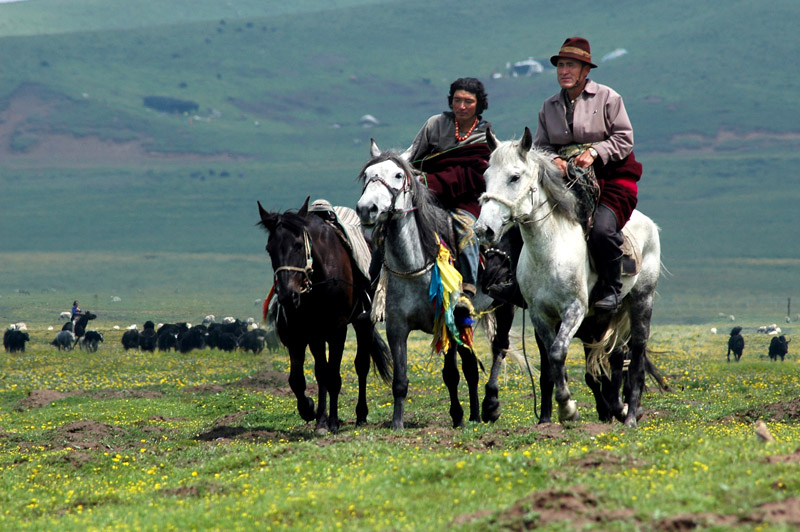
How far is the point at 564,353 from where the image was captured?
34.2 feet

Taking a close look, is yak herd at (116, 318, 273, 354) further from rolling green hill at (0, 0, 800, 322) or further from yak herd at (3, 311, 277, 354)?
rolling green hill at (0, 0, 800, 322)

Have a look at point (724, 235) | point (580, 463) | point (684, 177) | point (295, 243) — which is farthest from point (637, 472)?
point (684, 177)

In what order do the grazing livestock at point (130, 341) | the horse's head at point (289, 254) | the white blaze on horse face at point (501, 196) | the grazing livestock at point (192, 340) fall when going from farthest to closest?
the grazing livestock at point (130, 341) < the grazing livestock at point (192, 340) < the horse's head at point (289, 254) < the white blaze on horse face at point (501, 196)

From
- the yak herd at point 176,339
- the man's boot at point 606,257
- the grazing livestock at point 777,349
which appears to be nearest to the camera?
the man's boot at point 606,257

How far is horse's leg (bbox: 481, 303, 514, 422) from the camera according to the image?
12969 mm

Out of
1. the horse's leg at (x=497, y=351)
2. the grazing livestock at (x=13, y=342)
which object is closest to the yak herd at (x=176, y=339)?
the grazing livestock at (x=13, y=342)

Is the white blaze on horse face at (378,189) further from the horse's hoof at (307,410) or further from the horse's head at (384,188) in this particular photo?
the horse's hoof at (307,410)

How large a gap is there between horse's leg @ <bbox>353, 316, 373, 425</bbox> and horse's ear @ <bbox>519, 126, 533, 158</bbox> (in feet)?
11.8

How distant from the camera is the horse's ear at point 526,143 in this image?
10.3 meters

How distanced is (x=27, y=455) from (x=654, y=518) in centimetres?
747

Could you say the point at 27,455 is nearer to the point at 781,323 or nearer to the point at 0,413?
the point at 0,413

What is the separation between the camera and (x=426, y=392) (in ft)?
63.5

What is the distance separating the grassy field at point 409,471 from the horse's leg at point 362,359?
285 millimetres

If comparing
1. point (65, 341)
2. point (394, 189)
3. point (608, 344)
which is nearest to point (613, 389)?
point (608, 344)
